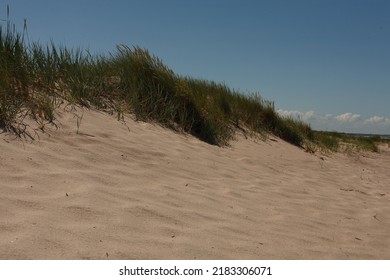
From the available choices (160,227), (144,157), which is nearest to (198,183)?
(144,157)

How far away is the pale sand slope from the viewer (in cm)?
219

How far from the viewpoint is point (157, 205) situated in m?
2.86

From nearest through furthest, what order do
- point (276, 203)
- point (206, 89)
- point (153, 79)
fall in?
point (276, 203) < point (153, 79) < point (206, 89)

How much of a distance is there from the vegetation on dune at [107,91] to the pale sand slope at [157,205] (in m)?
0.40

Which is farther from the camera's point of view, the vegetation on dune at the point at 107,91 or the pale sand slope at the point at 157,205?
the vegetation on dune at the point at 107,91

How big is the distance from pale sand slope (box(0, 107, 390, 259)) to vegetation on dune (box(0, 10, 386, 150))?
0.40 metres

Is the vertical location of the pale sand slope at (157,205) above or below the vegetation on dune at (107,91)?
below

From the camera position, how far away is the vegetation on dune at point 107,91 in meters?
4.22

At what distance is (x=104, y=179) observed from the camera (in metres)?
3.13

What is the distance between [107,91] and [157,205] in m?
3.73
